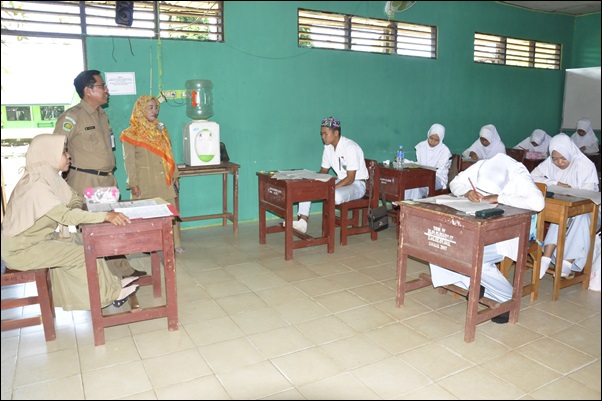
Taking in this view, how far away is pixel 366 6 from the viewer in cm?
600

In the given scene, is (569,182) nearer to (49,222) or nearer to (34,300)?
(49,222)

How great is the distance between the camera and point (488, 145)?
21.3 feet

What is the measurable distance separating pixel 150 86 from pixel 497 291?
3.91 metres

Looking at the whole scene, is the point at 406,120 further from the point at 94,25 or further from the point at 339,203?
the point at 94,25

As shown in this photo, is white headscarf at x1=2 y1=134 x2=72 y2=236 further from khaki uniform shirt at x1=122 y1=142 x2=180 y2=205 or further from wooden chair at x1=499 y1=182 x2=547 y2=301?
wooden chair at x1=499 y1=182 x2=547 y2=301

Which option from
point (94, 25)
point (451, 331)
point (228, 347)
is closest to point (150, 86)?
point (94, 25)

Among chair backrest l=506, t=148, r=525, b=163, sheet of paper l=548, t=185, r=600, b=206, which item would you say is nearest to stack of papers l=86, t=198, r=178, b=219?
sheet of paper l=548, t=185, r=600, b=206

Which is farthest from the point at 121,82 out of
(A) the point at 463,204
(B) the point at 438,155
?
(B) the point at 438,155

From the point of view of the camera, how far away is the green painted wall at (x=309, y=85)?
4.99 m

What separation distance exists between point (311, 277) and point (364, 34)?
3.76 m

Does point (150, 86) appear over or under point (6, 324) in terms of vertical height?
over

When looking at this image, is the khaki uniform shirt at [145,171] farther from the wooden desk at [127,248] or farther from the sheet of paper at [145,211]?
the wooden desk at [127,248]

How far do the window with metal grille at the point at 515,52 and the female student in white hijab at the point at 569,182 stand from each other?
3872 millimetres

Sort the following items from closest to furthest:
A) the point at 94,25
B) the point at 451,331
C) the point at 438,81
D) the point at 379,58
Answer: the point at 451,331
the point at 94,25
the point at 379,58
the point at 438,81
